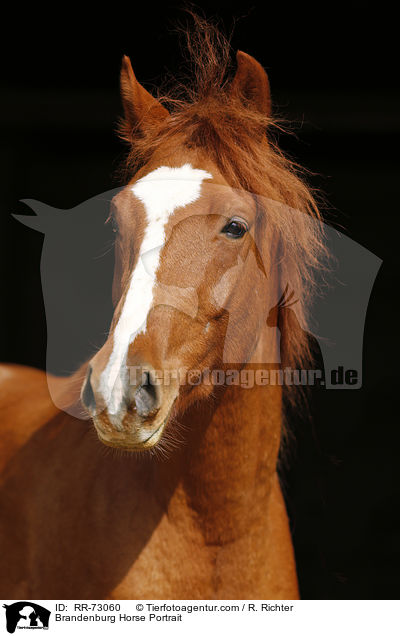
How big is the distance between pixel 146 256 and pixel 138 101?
68cm

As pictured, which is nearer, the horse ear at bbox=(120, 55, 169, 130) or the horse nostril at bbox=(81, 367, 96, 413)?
the horse nostril at bbox=(81, 367, 96, 413)

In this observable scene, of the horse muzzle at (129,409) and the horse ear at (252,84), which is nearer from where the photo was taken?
the horse muzzle at (129,409)

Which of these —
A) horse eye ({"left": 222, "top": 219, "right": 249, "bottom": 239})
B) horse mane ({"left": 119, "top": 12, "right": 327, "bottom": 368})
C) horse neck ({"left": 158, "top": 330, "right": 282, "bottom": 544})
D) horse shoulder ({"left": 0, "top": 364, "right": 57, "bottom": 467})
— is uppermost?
horse mane ({"left": 119, "top": 12, "right": 327, "bottom": 368})

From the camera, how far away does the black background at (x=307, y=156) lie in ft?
10.3

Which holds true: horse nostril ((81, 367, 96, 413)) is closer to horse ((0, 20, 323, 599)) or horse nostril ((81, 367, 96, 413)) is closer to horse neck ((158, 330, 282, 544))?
horse ((0, 20, 323, 599))

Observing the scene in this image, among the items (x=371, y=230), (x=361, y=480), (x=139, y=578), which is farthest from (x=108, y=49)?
(x=361, y=480)

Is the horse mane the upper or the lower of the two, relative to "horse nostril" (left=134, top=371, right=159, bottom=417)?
upper

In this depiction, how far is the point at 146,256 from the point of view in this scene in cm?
133

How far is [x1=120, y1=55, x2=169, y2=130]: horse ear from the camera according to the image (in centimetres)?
175

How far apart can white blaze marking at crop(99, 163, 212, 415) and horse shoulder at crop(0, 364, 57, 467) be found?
1032 millimetres
